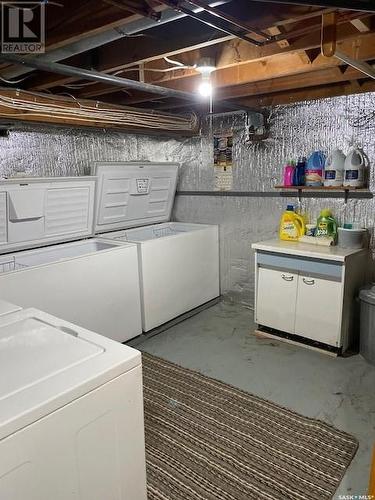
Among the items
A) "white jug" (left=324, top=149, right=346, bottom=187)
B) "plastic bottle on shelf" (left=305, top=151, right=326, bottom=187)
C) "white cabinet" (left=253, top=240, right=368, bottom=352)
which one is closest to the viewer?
"white cabinet" (left=253, top=240, right=368, bottom=352)

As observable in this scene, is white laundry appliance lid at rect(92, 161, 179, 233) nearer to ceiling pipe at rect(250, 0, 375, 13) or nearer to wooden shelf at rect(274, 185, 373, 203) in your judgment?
wooden shelf at rect(274, 185, 373, 203)

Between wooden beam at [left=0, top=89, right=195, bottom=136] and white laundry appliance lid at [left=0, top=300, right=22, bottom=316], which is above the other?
wooden beam at [left=0, top=89, right=195, bottom=136]

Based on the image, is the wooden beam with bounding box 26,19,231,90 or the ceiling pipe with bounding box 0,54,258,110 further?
the wooden beam with bounding box 26,19,231,90

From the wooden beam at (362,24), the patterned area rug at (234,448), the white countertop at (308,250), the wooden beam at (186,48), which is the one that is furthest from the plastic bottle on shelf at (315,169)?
the patterned area rug at (234,448)

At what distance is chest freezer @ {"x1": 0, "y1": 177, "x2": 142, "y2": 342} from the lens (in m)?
2.50

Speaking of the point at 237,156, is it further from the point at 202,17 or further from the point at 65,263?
the point at 202,17

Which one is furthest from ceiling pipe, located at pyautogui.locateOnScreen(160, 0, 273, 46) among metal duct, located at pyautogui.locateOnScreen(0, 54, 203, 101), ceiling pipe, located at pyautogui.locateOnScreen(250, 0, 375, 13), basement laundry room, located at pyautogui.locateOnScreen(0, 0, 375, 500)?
metal duct, located at pyautogui.locateOnScreen(0, 54, 203, 101)

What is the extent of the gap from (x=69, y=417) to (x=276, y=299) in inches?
92.4

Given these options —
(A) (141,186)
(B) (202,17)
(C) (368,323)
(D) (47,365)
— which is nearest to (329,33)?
(B) (202,17)

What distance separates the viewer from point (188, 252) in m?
3.54

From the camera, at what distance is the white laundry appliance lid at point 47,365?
0.95 meters

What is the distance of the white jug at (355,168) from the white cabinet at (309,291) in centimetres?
54

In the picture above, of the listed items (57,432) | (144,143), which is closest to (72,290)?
(57,432)

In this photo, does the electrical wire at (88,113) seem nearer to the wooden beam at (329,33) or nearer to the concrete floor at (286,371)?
the wooden beam at (329,33)
